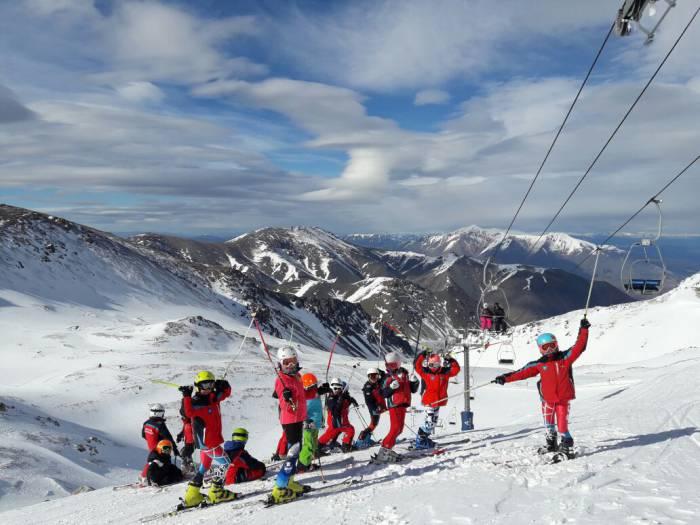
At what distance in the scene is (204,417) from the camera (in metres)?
10.3

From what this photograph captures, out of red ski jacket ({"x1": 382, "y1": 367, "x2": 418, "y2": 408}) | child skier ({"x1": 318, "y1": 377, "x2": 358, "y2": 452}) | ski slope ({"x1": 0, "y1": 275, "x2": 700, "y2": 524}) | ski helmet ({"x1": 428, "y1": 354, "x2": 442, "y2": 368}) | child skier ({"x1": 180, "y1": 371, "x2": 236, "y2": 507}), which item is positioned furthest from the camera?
child skier ({"x1": 318, "y1": 377, "x2": 358, "y2": 452})

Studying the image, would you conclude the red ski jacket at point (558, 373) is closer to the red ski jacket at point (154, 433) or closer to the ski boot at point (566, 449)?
the ski boot at point (566, 449)

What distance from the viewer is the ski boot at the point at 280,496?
8648mm

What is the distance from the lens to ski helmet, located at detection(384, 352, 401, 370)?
12828 millimetres

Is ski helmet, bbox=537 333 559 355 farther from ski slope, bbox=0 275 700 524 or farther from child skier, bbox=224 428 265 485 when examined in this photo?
child skier, bbox=224 428 265 485

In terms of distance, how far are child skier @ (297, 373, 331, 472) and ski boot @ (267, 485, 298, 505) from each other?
172cm

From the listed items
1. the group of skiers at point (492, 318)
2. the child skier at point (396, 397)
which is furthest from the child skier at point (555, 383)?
the group of skiers at point (492, 318)

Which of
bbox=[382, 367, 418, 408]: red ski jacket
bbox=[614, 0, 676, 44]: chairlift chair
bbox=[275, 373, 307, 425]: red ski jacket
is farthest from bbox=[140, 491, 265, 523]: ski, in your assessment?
bbox=[614, 0, 676, 44]: chairlift chair

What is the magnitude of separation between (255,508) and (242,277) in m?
170

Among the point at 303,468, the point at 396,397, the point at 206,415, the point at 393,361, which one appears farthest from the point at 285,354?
the point at 393,361

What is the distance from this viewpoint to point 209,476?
12547 millimetres

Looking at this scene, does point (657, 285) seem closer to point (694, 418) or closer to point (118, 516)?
point (694, 418)

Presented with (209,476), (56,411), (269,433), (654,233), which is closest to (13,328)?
(56,411)

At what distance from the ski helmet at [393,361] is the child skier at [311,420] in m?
1.82
